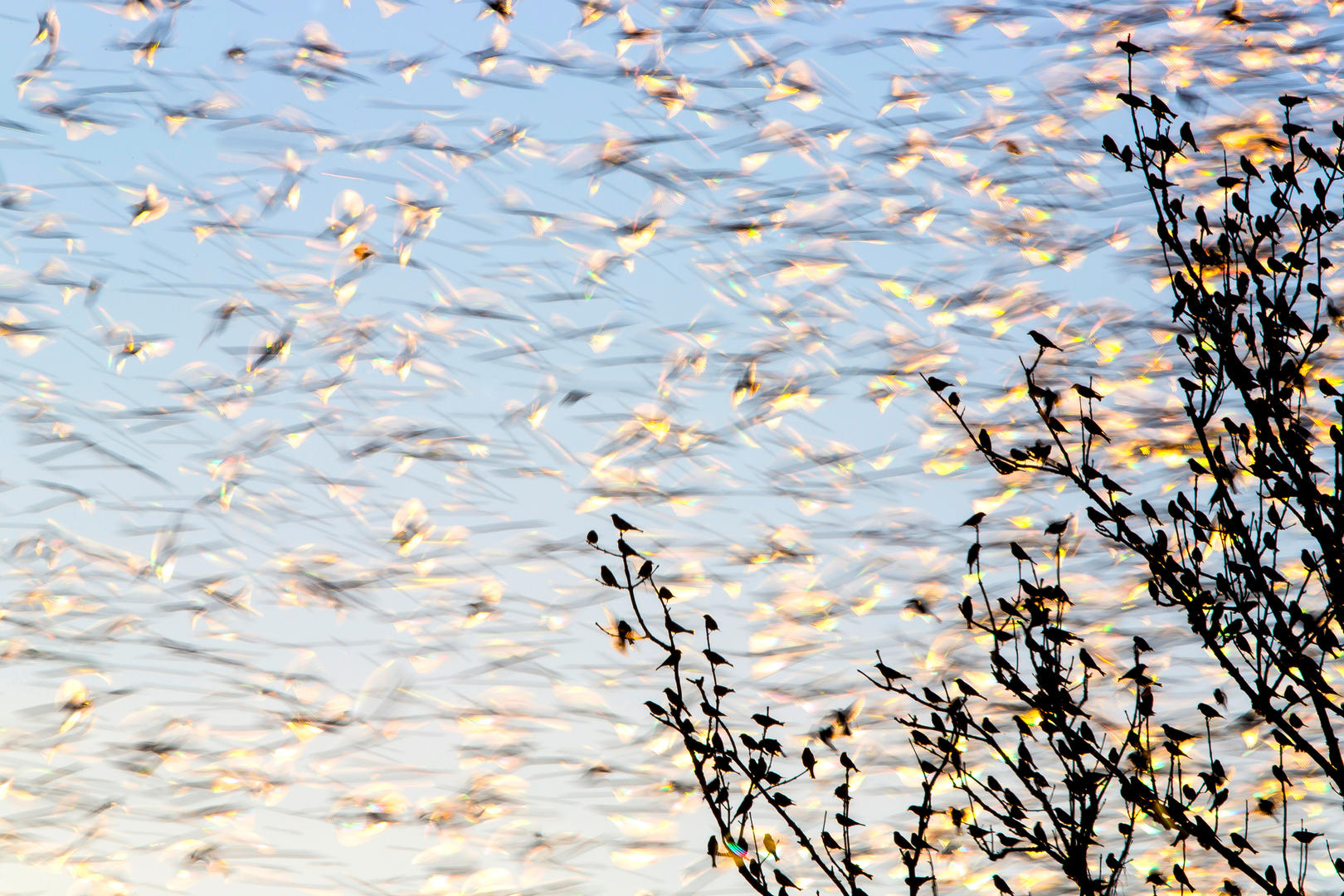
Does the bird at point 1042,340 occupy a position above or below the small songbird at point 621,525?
above

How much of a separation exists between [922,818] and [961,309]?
12.1 feet

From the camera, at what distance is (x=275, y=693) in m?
6.88

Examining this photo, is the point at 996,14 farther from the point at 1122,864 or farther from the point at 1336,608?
the point at 1122,864

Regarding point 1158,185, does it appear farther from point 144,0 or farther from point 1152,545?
point 144,0

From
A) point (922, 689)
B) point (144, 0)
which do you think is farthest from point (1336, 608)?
point (144, 0)

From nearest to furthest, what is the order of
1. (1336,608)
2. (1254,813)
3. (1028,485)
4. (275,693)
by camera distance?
(1336,608) < (1254,813) < (1028,485) < (275,693)

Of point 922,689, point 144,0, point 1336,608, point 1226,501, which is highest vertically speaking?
point 144,0

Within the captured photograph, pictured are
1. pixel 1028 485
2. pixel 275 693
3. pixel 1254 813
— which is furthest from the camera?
pixel 275 693

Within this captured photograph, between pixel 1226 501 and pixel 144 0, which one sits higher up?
pixel 144 0

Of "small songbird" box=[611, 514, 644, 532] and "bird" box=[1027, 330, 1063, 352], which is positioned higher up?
"bird" box=[1027, 330, 1063, 352]

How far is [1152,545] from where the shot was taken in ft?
13.4

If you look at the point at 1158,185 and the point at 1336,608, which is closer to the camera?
the point at 1336,608

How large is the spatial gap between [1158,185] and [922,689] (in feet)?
6.57

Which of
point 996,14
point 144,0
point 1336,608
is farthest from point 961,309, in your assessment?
point 144,0
